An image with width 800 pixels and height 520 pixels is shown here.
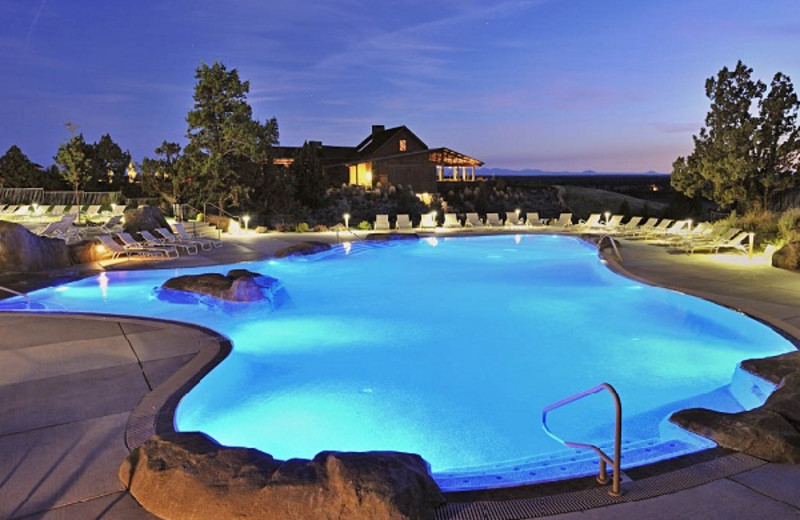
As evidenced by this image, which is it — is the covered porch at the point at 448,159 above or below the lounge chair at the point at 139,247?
above

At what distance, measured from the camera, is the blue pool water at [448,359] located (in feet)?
17.3

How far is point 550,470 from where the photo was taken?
3676 millimetres

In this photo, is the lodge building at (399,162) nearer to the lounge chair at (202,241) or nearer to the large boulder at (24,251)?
the lounge chair at (202,241)

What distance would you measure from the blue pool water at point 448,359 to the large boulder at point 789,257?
11.0 feet

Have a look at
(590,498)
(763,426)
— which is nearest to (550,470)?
(590,498)

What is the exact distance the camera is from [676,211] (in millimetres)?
25016

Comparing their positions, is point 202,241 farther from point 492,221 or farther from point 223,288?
point 492,221

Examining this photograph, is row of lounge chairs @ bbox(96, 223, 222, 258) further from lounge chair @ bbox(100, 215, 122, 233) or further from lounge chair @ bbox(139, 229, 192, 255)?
lounge chair @ bbox(100, 215, 122, 233)

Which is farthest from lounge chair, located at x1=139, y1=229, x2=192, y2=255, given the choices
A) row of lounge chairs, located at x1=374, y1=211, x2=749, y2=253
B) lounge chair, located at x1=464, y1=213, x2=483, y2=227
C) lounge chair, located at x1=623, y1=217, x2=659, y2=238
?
lounge chair, located at x1=623, y1=217, x2=659, y2=238

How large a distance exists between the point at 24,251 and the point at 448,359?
28.3ft

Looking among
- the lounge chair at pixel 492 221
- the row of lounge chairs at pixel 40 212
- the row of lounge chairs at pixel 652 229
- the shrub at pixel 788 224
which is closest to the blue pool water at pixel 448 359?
the row of lounge chairs at pixel 652 229

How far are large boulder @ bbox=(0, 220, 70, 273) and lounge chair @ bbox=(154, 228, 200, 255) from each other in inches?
101

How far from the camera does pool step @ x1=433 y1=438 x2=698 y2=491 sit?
346 cm

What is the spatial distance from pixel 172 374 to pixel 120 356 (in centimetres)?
93
